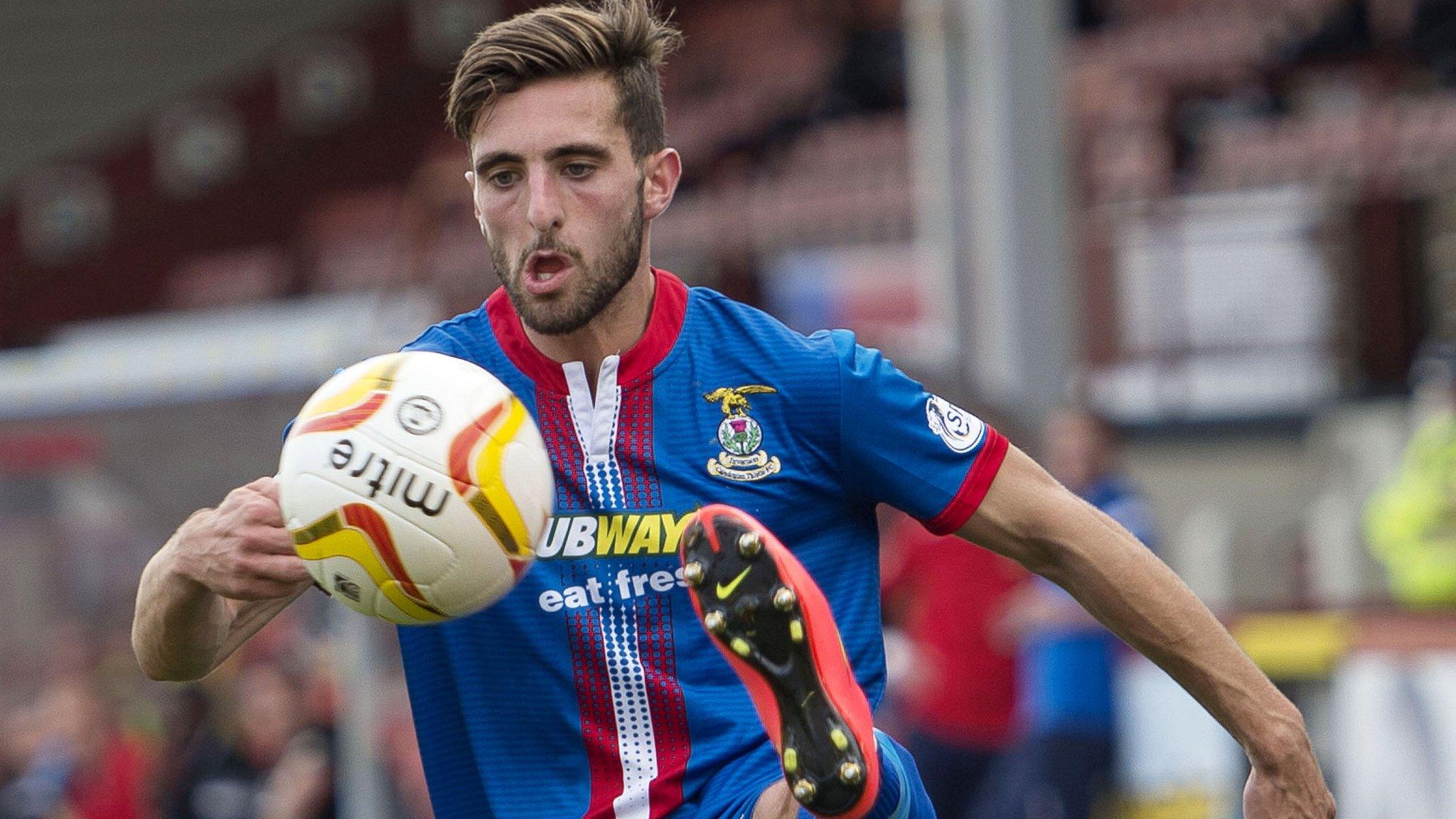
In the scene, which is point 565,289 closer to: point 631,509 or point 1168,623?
point 631,509

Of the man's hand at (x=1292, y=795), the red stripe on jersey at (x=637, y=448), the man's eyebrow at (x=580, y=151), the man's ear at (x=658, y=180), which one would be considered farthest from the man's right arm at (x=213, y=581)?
the man's hand at (x=1292, y=795)

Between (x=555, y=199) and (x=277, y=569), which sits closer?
(x=277, y=569)

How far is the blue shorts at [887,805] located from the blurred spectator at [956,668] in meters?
5.11

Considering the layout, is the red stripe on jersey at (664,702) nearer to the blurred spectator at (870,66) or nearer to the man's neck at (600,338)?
the man's neck at (600,338)

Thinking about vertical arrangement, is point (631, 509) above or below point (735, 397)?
below

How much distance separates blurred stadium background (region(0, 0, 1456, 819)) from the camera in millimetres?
8391

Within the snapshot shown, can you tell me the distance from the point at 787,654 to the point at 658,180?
97 centimetres

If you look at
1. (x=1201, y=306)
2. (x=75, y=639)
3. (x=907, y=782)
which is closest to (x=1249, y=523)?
(x=1201, y=306)

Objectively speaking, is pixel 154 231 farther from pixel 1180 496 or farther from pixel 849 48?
pixel 1180 496

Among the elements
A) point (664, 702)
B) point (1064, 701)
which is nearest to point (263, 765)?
point (1064, 701)

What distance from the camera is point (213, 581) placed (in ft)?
10.7

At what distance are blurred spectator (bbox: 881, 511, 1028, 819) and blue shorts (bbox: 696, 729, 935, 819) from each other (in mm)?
5107

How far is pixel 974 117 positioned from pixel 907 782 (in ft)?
25.2

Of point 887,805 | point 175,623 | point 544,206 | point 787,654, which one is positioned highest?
point 544,206
